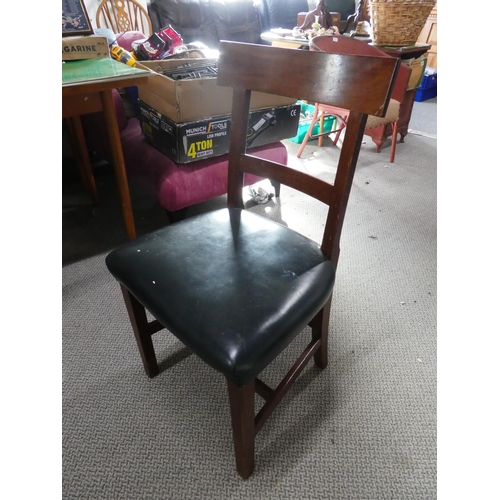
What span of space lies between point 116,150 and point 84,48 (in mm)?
387

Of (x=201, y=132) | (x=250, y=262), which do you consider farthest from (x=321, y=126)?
(x=250, y=262)

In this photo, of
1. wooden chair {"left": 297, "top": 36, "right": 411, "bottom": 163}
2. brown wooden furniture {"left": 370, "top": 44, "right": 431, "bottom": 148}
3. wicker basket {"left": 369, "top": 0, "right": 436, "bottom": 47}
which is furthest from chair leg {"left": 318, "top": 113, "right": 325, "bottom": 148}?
wicker basket {"left": 369, "top": 0, "right": 436, "bottom": 47}

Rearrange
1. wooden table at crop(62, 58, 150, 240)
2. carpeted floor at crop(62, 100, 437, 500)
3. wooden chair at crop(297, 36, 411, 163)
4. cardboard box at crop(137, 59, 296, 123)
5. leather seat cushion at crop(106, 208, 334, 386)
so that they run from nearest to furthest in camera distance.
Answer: leather seat cushion at crop(106, 208, 334, 386) → carpeted floor at crop(62, 100, 437, 500) → wooden table at crop(62, 58, 150, 240) → cardboard box at crop(137, 59, 296, 123) → wooden chair at crop(297, 36, 411, 163)

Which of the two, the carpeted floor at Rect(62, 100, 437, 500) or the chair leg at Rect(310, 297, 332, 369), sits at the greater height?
the chair leg at Rect(310, 297, 332, 369)

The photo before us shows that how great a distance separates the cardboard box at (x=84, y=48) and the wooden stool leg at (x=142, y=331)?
0.94 meters

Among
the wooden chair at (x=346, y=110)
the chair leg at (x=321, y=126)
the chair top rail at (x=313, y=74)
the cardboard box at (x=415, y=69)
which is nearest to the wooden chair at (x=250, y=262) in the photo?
the chair top rail at (x=313, y=74)

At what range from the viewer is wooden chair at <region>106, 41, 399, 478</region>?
2.07ft

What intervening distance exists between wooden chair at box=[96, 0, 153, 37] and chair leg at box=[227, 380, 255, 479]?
2984 mm

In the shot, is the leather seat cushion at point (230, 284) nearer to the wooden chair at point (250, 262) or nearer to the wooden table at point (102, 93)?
the wooden chair at point (250, 262)

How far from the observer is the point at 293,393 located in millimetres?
1018

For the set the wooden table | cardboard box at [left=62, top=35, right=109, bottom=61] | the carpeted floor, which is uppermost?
cardboard box at [left=62, top=35, right=109, bottom=61]

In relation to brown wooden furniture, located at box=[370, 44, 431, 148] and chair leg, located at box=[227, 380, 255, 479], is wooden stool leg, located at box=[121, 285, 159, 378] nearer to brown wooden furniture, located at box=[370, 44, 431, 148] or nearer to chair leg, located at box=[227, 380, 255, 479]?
chair leg, located at box=[227, 380, 255, 479]

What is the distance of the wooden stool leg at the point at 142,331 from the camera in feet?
2.92

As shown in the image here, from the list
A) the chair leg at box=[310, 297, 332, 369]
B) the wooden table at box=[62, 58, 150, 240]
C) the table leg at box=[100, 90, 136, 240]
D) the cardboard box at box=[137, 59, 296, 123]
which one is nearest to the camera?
the chair leg at box=[310, 297, 332, 369]
